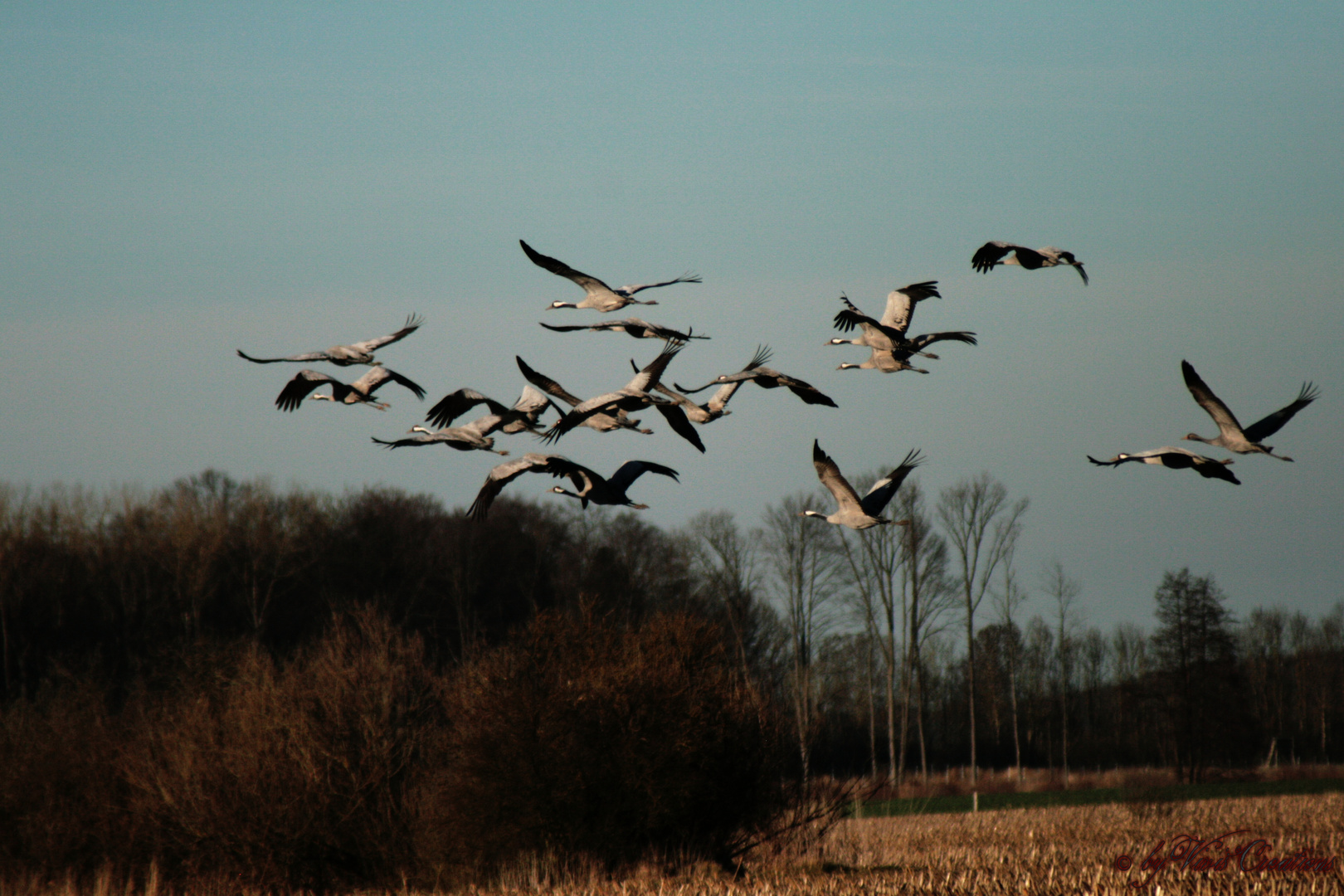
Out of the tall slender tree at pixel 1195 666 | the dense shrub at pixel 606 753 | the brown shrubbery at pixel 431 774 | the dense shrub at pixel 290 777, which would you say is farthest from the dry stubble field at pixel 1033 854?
the tall slender tree at pixel 1195 666

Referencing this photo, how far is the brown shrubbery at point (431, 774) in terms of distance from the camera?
74.9 feet

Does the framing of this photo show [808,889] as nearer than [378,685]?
Yes

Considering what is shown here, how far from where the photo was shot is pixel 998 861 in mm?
20859

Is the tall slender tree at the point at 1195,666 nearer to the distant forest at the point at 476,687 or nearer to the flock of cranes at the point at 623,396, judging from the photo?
the distant forest at the point at 476,687

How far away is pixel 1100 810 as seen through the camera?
33.0 metres

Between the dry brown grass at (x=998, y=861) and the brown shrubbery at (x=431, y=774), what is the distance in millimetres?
896

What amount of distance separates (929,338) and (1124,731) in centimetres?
7598

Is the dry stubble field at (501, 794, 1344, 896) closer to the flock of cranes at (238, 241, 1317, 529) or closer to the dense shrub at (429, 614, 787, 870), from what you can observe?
the dense shrub at (429, 614, 787, 870)

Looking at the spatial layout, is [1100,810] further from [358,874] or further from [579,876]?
[358,874]

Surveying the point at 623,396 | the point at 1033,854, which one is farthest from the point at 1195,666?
the point at 623,396

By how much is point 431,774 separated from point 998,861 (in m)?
11.7

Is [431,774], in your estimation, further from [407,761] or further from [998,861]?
[998,861]

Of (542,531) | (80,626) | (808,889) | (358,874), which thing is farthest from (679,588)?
(808,889)

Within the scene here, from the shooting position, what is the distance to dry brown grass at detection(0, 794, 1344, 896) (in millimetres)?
16516
